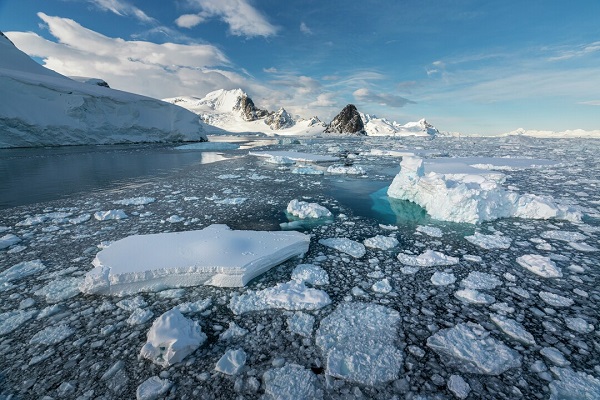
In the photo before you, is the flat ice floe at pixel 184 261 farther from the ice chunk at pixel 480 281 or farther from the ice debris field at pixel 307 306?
the ice chunk at pixel 480 281

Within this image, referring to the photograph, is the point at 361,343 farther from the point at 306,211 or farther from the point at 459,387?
the point at 306,211

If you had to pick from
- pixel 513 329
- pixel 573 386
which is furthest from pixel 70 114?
pixel 573 386

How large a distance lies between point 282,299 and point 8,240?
4.52 metres

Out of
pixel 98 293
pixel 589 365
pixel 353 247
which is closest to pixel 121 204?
pixel 98 293

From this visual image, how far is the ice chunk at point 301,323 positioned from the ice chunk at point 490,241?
3.12 m

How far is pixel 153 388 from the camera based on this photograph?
1774 millimetres

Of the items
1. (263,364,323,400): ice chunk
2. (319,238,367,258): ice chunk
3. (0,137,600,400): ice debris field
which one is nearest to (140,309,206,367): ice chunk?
(0,137,600,400): ice debris field

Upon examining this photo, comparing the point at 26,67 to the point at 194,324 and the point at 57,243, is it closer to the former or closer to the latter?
the point at 57,243

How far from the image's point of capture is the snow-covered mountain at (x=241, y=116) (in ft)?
440

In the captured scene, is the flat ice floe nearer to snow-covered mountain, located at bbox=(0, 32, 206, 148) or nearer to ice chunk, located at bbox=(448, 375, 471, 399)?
ice chunk, located at bbox=(448, 375, 471, 399)

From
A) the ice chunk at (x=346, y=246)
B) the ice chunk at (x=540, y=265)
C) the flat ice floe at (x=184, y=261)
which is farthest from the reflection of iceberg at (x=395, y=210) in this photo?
the flat ice floe at (x=184, y=261)

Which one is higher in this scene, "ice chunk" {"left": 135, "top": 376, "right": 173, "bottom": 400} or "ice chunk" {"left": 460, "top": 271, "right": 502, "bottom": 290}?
"ice chunk" {"left": 460, "top": 271, "right": 502, "bottom": 290}

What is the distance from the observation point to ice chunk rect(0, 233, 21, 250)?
12.9ft

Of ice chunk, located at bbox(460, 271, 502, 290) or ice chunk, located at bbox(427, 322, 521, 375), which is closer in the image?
ice chunk, located at bbox(427, 322, 521, 375)
